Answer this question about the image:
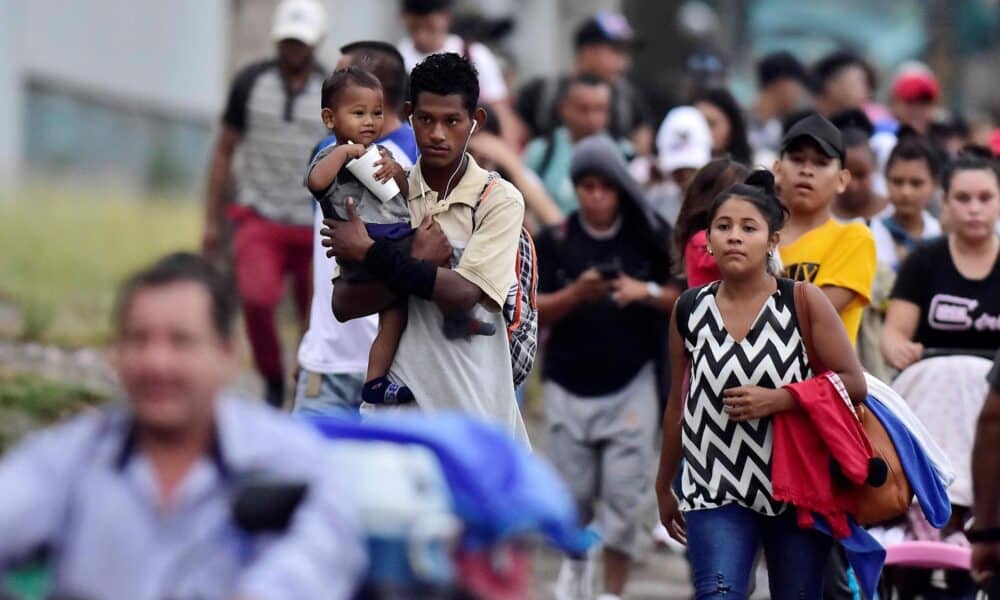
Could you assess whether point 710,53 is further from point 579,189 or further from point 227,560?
point 227,560

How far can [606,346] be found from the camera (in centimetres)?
968

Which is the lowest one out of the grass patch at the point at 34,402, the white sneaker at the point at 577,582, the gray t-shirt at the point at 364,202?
the white sneaker at the point at 577,582

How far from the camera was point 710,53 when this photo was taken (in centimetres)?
1504

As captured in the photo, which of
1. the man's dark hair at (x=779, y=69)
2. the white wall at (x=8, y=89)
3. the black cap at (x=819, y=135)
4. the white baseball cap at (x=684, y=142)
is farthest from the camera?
the white wall at (x=8, y=89)

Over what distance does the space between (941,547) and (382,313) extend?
8.19 feet

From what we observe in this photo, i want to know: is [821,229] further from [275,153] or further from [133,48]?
[133,48]

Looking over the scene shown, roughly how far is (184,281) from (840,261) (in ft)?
11.9

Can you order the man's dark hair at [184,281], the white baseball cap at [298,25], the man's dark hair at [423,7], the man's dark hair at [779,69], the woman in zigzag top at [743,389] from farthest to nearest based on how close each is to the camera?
the man's dark hair at [779,69] < the man's dark hair at [423,7] < the white baseball cap at [298,25] < the woman in zigzag top at [743,389] < the man's dark hair at [184,281]

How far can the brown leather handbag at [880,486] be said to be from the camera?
6.78 metres

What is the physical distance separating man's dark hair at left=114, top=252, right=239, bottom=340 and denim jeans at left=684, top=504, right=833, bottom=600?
2.75 metres

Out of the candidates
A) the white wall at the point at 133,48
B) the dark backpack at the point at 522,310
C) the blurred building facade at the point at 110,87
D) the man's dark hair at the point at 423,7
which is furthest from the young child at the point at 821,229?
the white wall at the point at 133,48

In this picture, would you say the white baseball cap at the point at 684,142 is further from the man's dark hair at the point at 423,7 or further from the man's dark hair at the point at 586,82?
the man's dark hair at the point at 423,7

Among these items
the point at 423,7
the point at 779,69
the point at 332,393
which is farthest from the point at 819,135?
the point at 779,69

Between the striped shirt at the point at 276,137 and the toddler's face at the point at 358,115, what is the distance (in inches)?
126
